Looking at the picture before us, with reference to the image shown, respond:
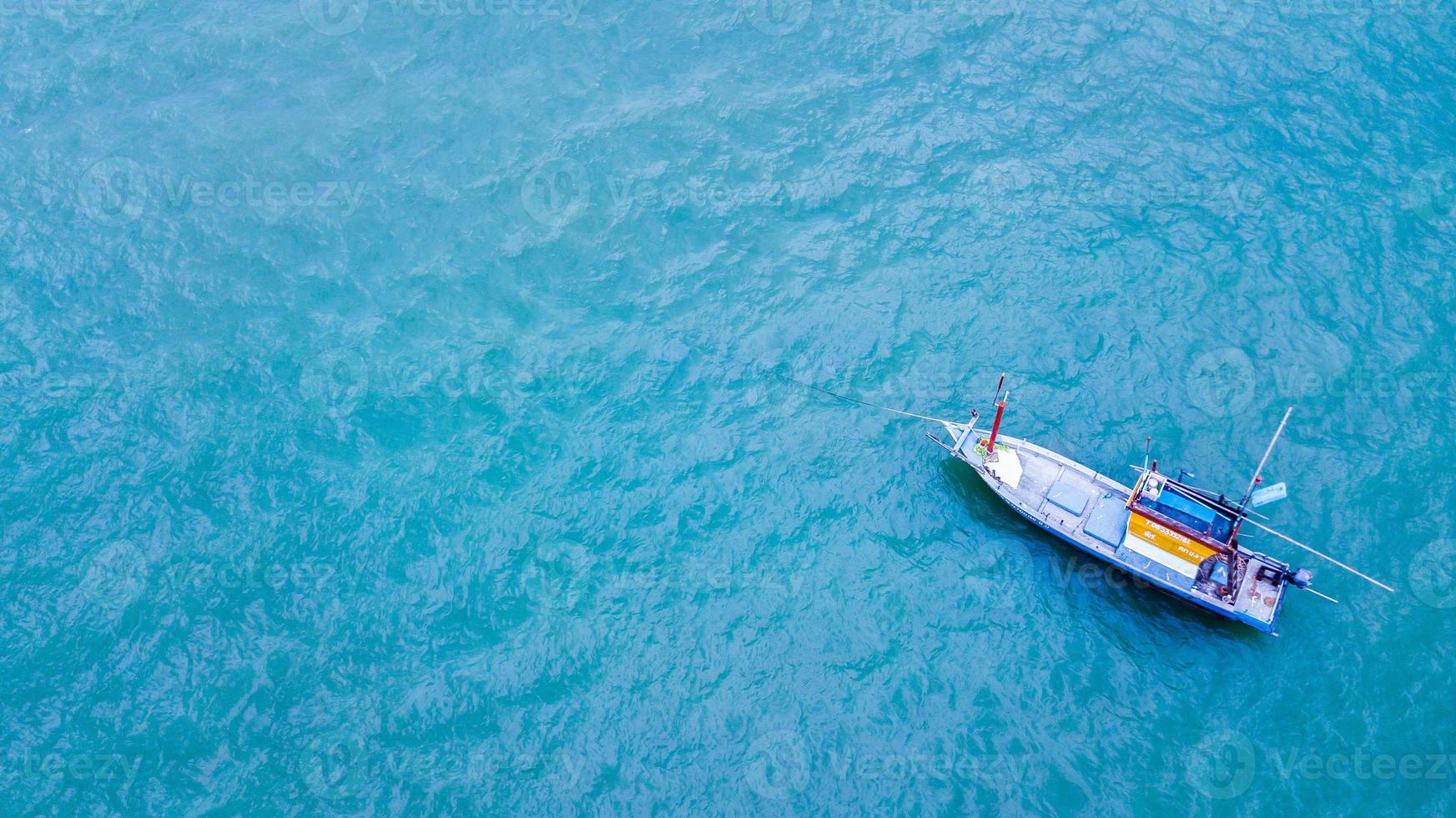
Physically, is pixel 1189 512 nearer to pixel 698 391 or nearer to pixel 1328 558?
pixel 1328 558

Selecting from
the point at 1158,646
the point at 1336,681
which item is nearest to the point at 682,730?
the point at 1158,646

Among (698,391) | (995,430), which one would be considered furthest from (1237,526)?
(698,391)

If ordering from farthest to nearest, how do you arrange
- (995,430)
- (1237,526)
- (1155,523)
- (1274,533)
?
(995,430), (1274,533), (1155,523), (1237,526)

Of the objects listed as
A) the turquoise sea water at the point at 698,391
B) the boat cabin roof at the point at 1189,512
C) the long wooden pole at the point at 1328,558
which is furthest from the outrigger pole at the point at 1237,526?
the turquoise sea water at the point at 698,391

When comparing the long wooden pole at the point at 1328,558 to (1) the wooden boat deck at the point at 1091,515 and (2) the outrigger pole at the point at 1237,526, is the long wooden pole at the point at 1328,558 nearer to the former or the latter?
(2) the outrigger pole at the point at 1237,526

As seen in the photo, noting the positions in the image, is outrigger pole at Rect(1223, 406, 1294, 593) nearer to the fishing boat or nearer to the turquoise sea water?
the fishing boat

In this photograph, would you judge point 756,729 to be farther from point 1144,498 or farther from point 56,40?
point 56,40

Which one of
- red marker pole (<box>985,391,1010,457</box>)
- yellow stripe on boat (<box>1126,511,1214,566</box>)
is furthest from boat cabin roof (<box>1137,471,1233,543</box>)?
red marker pole (<box>985,391,1010,457</box>)
